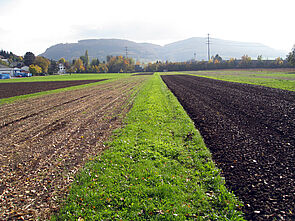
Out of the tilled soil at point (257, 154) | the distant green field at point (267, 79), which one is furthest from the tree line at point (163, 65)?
the tilled soil at point (257, 154)

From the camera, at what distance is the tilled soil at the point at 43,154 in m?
6.42

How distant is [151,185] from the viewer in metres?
6.85

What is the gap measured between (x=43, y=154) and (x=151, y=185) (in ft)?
20.3

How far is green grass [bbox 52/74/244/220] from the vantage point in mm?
5680

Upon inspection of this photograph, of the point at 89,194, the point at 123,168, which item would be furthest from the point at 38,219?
the point at 123,168

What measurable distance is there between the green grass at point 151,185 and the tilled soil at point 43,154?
2.41ft

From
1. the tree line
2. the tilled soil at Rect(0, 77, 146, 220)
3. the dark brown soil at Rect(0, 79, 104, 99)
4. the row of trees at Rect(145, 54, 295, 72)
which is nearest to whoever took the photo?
the tilled soil at Rect(0, 77, 146, 220)

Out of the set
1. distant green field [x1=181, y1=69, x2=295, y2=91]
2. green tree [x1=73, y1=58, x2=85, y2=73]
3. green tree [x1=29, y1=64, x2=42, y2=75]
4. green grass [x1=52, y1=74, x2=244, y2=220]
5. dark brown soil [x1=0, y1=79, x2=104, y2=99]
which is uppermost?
green tree [x1=73, y1=58, x2=85, y2=73]

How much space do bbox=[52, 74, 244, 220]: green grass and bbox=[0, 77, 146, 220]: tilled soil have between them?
2.41ft

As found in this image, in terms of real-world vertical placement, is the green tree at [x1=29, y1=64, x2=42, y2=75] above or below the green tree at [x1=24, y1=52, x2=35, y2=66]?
below

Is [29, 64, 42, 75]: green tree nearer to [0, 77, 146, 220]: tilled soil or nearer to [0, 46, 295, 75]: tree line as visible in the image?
[0, 46, 295, 75]: tree line

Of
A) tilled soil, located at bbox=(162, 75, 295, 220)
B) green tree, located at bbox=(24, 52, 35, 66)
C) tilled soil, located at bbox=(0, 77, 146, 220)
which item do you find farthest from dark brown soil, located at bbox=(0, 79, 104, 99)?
green tree, located at bbox=(24, 52, 35, 66)

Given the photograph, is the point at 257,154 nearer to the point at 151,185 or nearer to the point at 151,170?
the point at 151,170

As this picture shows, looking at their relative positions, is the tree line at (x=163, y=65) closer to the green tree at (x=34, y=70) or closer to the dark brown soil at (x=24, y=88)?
the green tree at (x=34, y=70)
